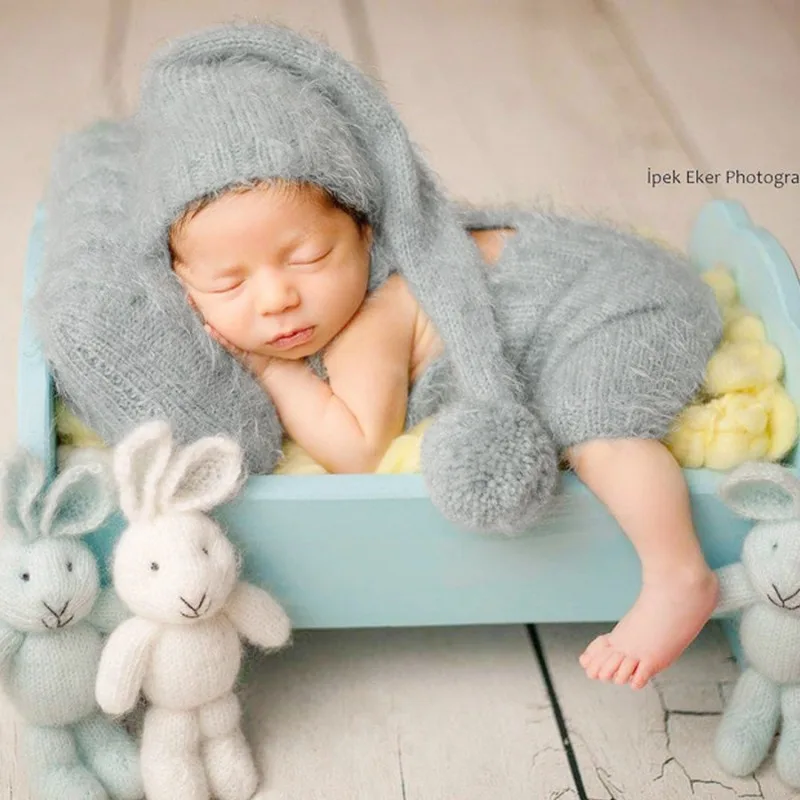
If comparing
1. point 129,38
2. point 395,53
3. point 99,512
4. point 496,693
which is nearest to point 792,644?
point 496,693

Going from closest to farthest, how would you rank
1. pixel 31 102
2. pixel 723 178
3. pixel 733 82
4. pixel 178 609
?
pixel 178 609
pixel 723 178
pixel 31 102
pixel 733 82

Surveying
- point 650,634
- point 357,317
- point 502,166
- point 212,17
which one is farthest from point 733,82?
point 650,634

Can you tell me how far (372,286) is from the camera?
0.98m

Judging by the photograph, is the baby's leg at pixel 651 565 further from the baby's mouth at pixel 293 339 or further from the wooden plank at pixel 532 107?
the wooden plank at pixel 532 107

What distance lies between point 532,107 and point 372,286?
1.00 metres

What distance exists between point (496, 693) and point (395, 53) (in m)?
1.29

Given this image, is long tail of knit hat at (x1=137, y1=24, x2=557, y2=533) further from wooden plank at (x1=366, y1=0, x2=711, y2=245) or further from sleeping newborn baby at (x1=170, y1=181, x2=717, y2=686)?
wooden plank at (x1=366, y1=0, x2=711, y2=245)

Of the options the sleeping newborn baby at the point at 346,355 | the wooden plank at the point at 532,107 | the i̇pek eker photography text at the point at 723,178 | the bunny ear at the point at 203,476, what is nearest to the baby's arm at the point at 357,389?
the sleeping newborn baby at the point at 346,355

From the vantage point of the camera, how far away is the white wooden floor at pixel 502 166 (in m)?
0.95

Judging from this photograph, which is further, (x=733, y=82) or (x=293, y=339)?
(x=733, y=82)

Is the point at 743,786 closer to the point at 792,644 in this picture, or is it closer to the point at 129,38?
the point at 792,644

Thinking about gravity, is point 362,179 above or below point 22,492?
above

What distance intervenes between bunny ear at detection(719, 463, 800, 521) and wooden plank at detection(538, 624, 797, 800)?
201 millimetres

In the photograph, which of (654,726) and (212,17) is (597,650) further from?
(212,17)
